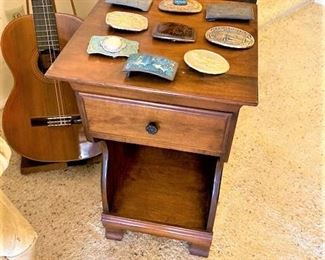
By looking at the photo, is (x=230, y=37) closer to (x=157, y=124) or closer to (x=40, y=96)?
(x=157, y=124)

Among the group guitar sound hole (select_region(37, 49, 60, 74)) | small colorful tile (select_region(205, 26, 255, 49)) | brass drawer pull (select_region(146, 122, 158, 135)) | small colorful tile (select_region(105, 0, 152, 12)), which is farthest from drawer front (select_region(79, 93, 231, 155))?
guitar sound hole (select_region(37, 49, 60, 74))

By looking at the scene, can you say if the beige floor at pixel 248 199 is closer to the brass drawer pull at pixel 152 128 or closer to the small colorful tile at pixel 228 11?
the brass drawer pull at pixel 152 128

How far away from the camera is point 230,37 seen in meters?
1.02

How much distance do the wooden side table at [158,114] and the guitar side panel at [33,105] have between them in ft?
0.71

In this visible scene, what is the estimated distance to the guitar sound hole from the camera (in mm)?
1297

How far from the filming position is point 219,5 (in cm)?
113

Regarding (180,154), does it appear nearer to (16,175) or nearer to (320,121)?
(16,175)

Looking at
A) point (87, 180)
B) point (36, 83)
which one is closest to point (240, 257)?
point (87, 180)

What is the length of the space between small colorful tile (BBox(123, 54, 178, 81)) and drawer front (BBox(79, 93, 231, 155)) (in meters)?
0.08

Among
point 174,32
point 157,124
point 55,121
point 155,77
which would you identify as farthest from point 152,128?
point 55,121

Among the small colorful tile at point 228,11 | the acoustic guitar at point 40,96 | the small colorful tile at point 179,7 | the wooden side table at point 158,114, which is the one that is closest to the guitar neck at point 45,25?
the acoustic guitar at point 40,96

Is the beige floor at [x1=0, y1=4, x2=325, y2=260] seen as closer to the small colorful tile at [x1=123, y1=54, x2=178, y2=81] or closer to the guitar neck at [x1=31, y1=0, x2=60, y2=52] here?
the guitar neck at [x1=31, y1=0, x2=60, y2=52]

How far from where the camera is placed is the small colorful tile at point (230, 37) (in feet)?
3.27

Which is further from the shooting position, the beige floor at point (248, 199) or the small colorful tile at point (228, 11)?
→ the beige floor at point (248, 199)
